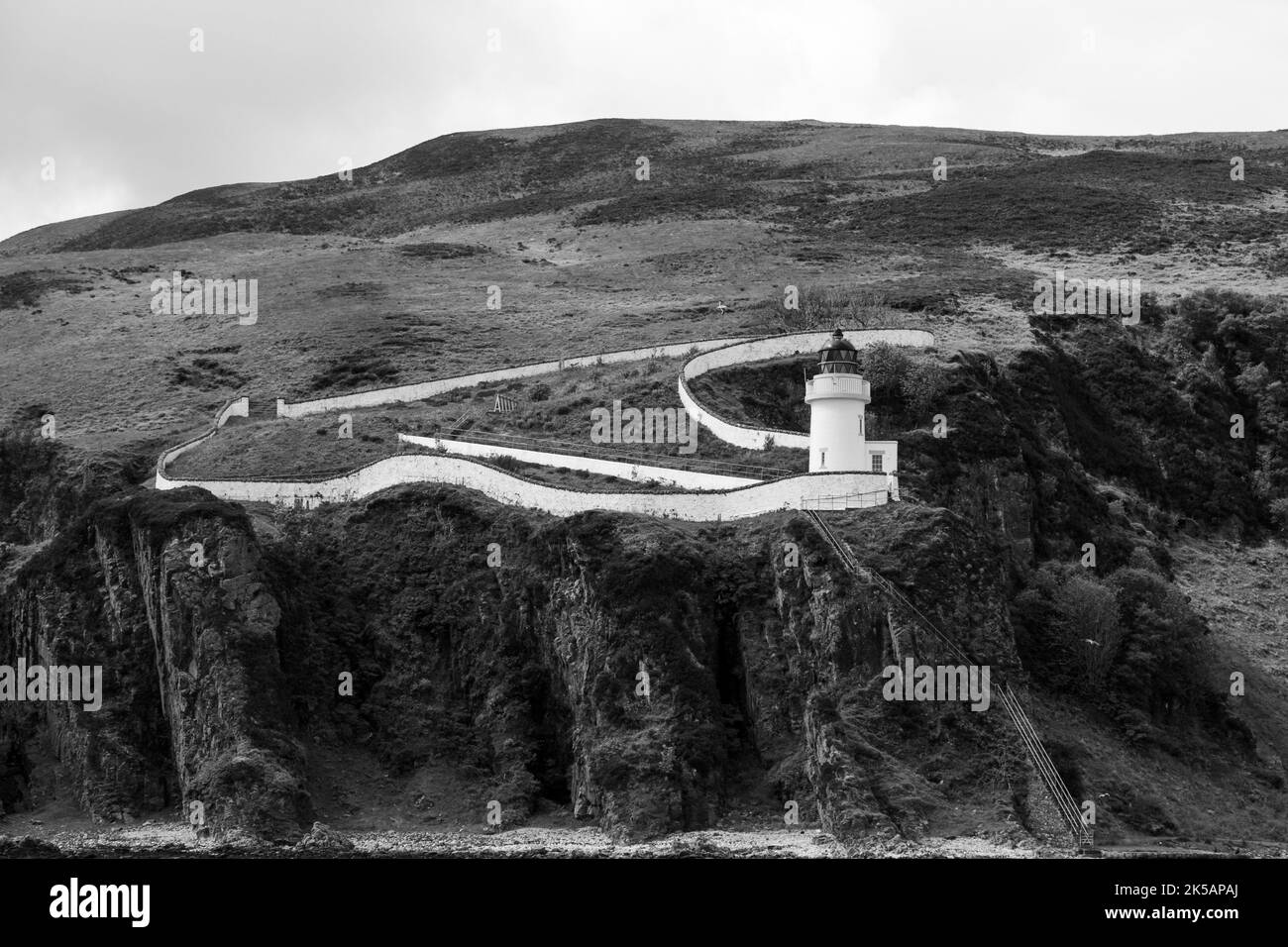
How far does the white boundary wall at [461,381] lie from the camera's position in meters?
81.1

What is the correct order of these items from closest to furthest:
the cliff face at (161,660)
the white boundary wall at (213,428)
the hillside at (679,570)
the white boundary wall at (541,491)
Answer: the hillside at (679,570), the cliff face at (161,660), the white boundary wall at (541,491), the white boundary wall at (213,428)

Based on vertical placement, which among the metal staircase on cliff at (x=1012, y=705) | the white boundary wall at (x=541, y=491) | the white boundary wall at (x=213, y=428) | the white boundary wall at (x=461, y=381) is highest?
the white boundary wall at (x=461, y=381)

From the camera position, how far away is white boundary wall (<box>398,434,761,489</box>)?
207 feet


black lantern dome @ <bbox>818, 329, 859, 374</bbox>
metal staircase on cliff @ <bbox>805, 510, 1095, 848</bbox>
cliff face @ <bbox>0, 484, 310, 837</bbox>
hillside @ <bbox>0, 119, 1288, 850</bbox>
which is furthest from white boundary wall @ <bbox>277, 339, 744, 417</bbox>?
metal staircase on cliff @ <bbox>805, 510, 1095, 848</bbox>

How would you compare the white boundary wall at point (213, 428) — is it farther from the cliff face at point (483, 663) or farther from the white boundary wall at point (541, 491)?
the cliff face at point (483, 663)

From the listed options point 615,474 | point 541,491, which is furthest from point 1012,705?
point 615,474

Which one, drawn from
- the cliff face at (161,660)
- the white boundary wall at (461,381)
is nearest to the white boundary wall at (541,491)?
the cliff face at (161,660)

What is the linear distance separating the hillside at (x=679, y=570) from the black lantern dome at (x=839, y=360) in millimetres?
4446

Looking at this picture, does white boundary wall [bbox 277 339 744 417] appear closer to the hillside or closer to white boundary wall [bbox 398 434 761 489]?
the hillside

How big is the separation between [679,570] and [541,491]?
716cm

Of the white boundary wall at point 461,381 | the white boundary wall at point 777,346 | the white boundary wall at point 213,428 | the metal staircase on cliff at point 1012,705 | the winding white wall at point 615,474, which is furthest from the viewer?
the white boundary wall at point 461,381

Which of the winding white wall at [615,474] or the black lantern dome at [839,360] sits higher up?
the black lantern dome at [839,360]

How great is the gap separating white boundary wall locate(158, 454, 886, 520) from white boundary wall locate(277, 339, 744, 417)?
37.0ft
